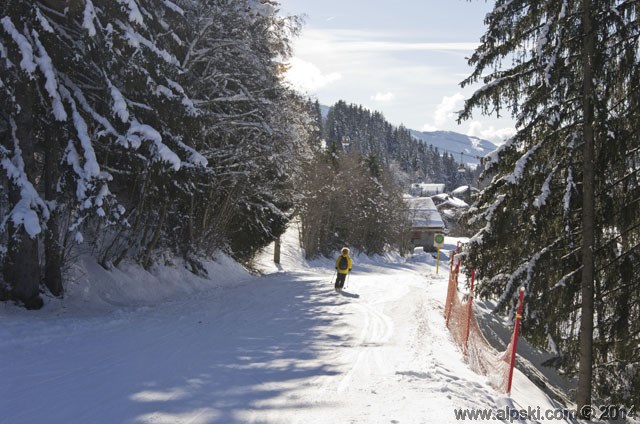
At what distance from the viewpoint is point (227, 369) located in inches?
284

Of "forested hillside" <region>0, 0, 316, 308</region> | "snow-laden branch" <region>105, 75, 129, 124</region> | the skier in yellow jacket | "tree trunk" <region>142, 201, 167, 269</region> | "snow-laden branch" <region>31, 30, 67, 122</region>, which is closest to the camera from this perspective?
"snow-laden branch" <region>31, 30, 67, 122</region>

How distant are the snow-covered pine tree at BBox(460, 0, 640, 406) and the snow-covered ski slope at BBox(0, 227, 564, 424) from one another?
2.30 meters

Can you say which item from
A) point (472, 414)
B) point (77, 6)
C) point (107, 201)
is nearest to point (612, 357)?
point (472, 414)

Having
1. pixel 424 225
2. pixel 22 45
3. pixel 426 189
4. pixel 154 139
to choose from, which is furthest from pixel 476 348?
pixel 426 189

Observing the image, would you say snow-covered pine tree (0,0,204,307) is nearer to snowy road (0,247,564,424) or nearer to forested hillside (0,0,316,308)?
forested hillside (0,0,316,308)

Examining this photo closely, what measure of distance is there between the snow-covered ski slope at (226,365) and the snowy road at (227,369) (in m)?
0.02

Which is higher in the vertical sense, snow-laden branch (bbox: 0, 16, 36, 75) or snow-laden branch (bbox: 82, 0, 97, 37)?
snow-laden branch (bbox: 82, 0, 97, 37)

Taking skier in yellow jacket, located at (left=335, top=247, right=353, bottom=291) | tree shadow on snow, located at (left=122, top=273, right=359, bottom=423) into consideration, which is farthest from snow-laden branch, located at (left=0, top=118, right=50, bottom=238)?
skier in yellow jacket, located at (left=335, top=247, right=353, bottom=291)

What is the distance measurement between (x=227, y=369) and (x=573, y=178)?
7.89 metres

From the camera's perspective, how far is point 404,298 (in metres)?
16.4

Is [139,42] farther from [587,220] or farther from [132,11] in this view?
[587,220]

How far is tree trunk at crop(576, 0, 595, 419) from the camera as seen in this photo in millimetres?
9641

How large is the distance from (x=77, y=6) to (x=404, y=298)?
12266mm

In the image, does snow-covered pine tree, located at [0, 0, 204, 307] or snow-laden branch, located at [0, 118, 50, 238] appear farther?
snow-covered pine tree, located at [0, 0, 204, 307]
